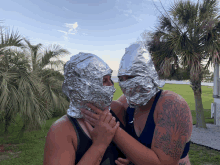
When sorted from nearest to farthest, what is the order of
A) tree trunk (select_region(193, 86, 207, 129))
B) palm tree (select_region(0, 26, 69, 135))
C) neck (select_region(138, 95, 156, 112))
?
neck (select_region(138, 95, 156, 112)) → palm tree (select_region(0, 26, 69, 135)) → tree trunk (select_region(193, 86, 207, 129))

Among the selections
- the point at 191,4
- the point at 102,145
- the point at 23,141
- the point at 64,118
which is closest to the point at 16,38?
the point at 23,141

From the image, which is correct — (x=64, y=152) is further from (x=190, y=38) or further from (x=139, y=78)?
(x=190, y=38)

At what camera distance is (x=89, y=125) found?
1.46 meters

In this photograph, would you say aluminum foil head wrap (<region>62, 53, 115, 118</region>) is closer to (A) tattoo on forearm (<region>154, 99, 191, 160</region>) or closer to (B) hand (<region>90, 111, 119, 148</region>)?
(B) hand (<region>90, 111, 119, 148</region>)

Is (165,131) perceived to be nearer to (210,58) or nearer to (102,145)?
(102,145)

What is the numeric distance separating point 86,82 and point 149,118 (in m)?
0.70

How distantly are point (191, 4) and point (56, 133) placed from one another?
382 inches

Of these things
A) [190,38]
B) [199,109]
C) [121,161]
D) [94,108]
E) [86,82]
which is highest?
[190,38]

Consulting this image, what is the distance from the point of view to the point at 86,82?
135 centimetres

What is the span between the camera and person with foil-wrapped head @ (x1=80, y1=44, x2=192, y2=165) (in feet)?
4.47

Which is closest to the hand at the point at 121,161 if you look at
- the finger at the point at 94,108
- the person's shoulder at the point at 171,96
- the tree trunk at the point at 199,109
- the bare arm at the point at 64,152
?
the bare arm at the point at 64,152

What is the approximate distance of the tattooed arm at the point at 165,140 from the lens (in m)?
1.34

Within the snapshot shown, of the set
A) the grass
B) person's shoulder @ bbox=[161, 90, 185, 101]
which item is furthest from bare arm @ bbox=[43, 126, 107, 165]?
the grass

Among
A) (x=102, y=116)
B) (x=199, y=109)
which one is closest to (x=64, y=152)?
(x=102, y=116)
